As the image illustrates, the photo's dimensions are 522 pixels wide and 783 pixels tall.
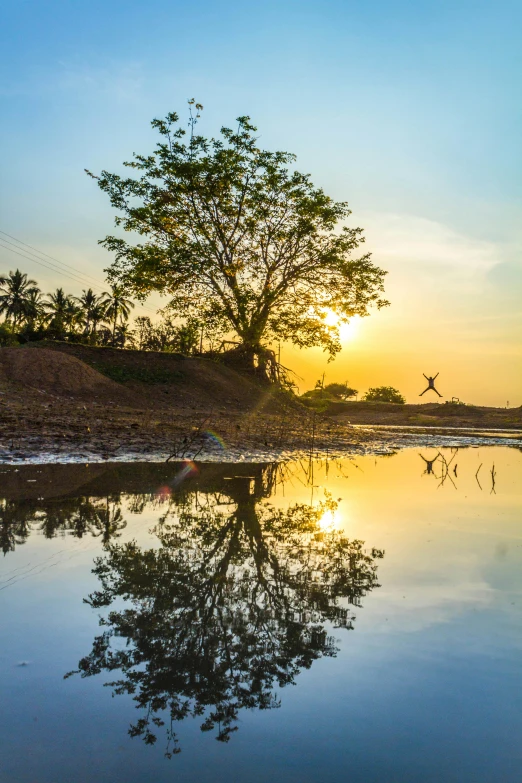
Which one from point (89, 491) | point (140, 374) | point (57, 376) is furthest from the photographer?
point (140, 374)

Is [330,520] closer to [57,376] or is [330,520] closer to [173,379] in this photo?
[57,376]

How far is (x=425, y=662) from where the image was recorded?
103 inches

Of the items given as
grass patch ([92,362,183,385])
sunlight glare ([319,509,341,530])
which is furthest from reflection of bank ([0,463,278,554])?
grass patch ([92,362,183,385])

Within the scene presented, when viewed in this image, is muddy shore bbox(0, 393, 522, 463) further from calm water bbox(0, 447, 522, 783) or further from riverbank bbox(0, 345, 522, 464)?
calm water bbox(0, 447, 522, 783)

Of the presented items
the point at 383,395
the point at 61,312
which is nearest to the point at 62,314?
the point at 61,312

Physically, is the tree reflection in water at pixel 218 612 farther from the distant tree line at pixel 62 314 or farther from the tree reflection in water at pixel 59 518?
the distant tree line at pixel 62 314

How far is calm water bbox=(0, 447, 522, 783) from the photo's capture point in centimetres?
194

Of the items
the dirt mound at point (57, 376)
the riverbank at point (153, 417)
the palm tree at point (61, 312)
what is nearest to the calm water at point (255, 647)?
the riverbank at point (153, 417)

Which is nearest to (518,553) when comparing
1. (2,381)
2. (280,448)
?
(280,448)

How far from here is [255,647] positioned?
9.20 feet

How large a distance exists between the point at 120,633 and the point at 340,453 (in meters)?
12.6

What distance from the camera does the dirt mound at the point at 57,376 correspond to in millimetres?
22297

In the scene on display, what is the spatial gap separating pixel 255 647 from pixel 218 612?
48 cm

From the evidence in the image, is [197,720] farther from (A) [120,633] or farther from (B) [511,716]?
(B) [511,716]
